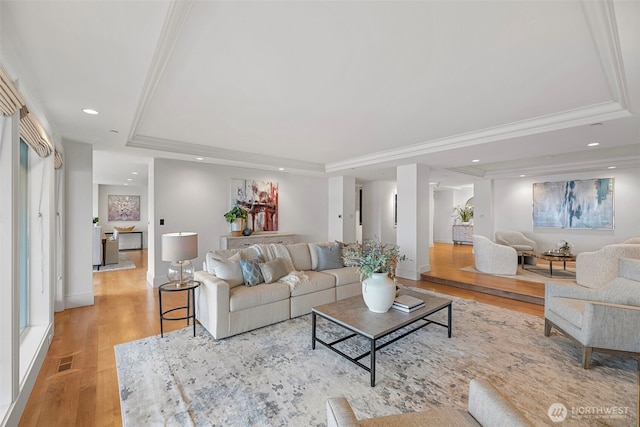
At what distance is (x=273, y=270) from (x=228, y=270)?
540 mm

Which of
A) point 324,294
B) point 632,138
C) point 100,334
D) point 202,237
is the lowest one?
point 100,334

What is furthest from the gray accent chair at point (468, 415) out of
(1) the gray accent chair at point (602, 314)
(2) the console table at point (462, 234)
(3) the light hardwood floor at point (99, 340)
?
(2) the console table at point (462, 234)

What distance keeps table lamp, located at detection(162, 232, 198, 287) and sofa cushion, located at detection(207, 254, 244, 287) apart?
10.0 inches

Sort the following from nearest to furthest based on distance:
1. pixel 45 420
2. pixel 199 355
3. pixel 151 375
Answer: pixel 45 420 < pixel 151 375 < pixel 199 355

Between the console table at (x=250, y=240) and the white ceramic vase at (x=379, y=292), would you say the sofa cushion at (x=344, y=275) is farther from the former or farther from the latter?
the console table at (x=250, y=240)

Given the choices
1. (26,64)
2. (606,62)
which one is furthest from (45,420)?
(606,62)

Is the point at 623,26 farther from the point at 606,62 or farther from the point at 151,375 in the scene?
the point at 151,375

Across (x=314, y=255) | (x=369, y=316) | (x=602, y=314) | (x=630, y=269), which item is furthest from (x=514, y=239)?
(x=369, y=316)

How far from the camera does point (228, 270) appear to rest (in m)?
3.18

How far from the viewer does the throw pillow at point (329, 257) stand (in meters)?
4.11

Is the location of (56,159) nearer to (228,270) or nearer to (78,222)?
(78,222)

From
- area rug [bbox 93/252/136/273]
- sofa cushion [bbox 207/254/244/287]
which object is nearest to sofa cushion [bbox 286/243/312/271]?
sofa cushion [bbox 207/254/244/287]

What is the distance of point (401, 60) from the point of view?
2.06 metres

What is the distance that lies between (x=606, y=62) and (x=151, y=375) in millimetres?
4223
